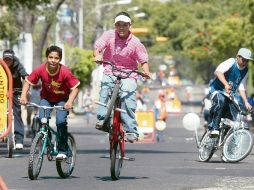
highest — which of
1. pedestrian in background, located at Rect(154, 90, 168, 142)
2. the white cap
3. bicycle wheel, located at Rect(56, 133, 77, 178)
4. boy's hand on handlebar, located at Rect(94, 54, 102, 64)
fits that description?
the white cap

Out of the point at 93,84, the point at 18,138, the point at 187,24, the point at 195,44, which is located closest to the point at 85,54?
the point at 93,84

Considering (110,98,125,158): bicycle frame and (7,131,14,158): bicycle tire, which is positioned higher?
(110,98,125,158): bicycle frame

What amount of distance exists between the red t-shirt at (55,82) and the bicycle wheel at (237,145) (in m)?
4.14

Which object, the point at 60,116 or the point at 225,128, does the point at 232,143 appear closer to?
the point at 225,128

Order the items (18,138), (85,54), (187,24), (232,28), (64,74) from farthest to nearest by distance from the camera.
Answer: (187,24), (232,28), (85,54), (18,138), (64,74)

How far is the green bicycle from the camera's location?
1373 cm

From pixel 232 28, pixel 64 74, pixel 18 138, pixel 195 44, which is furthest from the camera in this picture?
pixel 195 44

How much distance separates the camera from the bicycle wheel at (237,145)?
57.6ft

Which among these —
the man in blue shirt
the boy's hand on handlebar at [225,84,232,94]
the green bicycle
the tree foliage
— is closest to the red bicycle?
the green bicycle

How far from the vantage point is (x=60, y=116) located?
14.2 metres

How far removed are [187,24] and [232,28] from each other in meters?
62.7

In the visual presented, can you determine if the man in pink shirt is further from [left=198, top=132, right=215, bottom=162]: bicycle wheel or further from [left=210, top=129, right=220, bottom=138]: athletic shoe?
[left=198, top=132, right=215, bottom=162]: bicycle wheel

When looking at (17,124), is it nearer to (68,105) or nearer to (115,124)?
(115,124)

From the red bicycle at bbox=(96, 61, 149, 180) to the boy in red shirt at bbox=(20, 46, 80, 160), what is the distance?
0.47 meters
